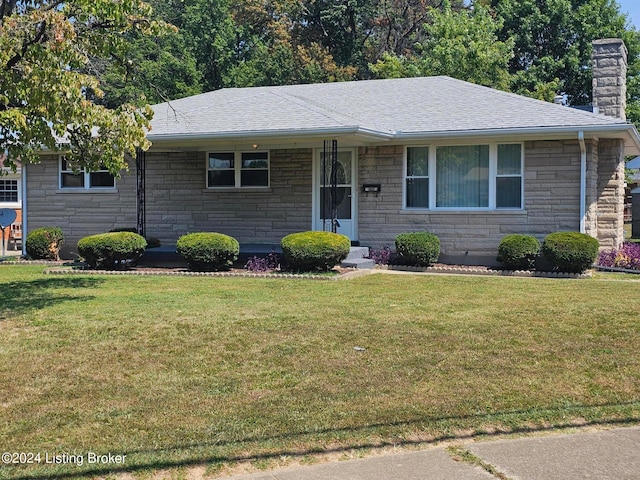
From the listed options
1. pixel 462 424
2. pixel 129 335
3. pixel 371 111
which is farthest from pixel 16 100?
pixel 371 111

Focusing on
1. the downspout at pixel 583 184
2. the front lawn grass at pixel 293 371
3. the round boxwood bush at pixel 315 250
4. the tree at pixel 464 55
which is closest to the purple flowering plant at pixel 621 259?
the downspout at pixel 583 184

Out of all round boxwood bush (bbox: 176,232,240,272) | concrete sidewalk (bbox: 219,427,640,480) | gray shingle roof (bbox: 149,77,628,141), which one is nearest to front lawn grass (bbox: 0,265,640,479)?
concrete sidewalk (bbox: 219,427,640,480)

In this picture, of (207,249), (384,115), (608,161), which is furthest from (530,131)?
(207,249)

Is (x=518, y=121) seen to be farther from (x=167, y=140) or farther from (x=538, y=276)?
(x=167, y=140)

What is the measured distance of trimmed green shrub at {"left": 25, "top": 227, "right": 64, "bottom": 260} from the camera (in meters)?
17.3

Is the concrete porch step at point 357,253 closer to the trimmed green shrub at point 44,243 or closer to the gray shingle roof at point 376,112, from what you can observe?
the gray shingle roof at point 376,112

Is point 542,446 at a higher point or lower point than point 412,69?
lower

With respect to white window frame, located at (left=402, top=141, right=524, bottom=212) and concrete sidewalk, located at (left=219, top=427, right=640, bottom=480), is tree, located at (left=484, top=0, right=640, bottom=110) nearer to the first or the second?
white window frame, located at (left=402, top=141, right=524, bottom=212)

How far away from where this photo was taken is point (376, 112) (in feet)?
56.1

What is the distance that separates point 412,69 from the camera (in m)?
28.2

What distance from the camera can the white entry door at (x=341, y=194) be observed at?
1631 cm

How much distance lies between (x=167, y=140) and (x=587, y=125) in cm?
870

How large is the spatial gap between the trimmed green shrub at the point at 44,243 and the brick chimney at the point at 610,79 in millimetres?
13537

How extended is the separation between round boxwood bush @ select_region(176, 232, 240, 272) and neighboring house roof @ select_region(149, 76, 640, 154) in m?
2.21
